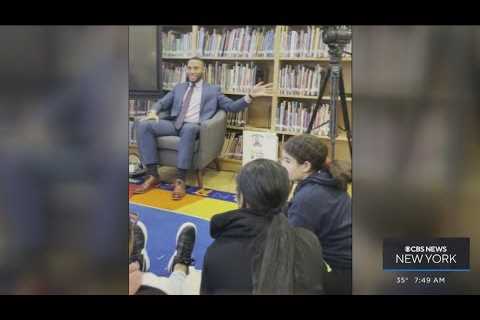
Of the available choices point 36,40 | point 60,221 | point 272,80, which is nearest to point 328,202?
point 272,80

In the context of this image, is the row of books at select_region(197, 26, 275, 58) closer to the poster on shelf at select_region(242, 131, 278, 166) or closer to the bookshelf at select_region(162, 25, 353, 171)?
the bookshelf at select_region(162, 25, 353, 171)

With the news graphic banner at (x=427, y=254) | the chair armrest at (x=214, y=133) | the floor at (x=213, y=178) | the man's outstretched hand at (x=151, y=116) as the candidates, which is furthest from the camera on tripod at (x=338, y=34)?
the news graphic banner at (x=427, y=254)

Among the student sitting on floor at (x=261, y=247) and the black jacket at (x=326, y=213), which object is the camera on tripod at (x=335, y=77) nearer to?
the black jacket at (x=326, y=213)

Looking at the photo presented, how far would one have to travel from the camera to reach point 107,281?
7.50 ft

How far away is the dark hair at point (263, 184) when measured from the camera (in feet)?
7.09

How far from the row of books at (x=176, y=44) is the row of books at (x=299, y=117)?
518mm

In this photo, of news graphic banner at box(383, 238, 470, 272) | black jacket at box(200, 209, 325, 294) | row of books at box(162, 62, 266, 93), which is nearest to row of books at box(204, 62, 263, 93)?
row of books at box(162, 62, 266, 93)

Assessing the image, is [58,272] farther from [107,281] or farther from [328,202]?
[328,202]

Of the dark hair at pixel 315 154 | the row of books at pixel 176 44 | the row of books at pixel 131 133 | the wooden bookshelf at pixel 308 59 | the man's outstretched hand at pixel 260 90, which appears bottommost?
the dark hair at pixel 315 154

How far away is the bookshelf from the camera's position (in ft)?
7.10

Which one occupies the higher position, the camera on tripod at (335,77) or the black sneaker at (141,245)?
the camera on tripod at (335,77)

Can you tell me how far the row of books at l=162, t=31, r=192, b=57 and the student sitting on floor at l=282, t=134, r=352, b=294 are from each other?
66cm

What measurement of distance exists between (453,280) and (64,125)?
2041 mm

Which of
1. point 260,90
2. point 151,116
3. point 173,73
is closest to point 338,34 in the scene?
point 260,90
